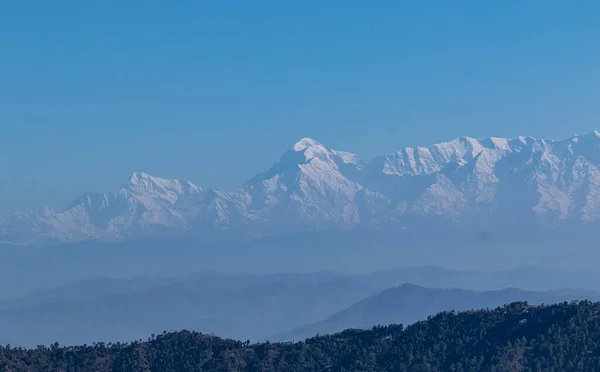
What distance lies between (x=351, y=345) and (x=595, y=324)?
19.1m

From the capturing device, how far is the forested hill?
277 ft

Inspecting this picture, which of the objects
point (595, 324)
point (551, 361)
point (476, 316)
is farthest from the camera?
point (476, 316)

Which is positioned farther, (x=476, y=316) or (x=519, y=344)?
(x=476, y=316)

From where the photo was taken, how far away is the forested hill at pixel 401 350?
84.6 m

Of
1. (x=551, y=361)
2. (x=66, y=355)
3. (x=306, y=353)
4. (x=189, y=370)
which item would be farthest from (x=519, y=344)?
(x=66, y=355)

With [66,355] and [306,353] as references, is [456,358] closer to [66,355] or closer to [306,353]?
[306,353]

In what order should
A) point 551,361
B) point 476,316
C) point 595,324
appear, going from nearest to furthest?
1. point 551,361
2. point 595,324
3. point 476,316

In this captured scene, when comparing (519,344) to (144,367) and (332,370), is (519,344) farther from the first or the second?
(144,367)

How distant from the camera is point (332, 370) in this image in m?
88.3

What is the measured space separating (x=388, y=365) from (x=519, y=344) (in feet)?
32.3

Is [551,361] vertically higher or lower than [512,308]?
lower

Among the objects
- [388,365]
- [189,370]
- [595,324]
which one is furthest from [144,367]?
[595,324]

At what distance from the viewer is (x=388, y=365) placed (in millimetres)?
87688

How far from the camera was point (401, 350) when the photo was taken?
3526 inches
